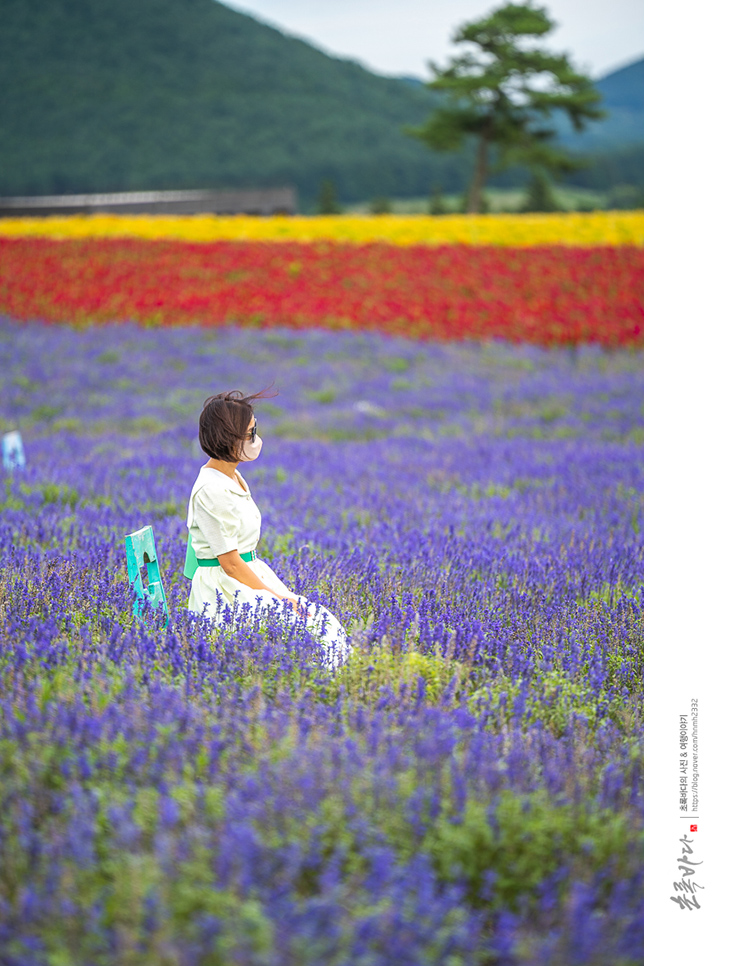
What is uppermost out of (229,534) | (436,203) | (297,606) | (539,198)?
(539,198)

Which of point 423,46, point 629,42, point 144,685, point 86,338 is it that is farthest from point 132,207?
point 144,685

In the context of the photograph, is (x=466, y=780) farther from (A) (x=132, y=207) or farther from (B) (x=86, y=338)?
(A) (x=132, y=207)

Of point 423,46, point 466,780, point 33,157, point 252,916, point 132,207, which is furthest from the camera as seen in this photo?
point 132,207

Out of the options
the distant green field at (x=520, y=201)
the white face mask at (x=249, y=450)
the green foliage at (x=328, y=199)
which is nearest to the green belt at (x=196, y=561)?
the white face mask at (x=249, y=450)

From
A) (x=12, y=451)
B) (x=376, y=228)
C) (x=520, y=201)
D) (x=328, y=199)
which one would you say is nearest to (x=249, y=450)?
(x=12, y=451)

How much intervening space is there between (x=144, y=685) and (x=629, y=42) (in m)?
3.57

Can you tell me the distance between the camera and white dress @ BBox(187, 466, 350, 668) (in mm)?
2182

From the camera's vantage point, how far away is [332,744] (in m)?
1.63

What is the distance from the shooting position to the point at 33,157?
7.67 metres

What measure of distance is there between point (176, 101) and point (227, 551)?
7455 mm

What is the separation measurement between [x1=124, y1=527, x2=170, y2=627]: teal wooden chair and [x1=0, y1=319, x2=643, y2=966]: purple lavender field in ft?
0.27

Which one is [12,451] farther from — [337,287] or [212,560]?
[337,287]

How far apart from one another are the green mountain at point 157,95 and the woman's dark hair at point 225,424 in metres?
5.85
